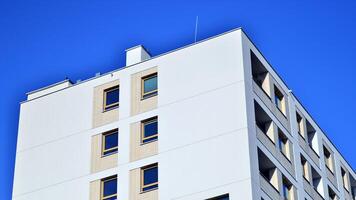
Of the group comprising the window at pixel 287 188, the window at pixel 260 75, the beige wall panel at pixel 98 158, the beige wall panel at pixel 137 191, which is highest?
the window at pixel 260 75

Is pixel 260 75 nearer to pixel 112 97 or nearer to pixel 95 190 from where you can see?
pixel 112 97

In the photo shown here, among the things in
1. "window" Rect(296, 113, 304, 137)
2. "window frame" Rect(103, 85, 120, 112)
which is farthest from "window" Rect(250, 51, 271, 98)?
"window frame" Rect(103, 85, 120, 112)

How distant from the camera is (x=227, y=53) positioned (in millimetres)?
53062

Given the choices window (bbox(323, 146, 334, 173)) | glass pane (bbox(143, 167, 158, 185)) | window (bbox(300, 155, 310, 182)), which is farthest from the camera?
window (bbox(323, 146, 334, 173))

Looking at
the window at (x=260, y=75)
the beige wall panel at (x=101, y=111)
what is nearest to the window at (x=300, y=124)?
the window at (x=260, y=75)

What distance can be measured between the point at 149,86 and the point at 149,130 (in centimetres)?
301

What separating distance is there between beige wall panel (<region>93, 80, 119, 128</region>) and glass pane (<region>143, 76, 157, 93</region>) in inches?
77.9

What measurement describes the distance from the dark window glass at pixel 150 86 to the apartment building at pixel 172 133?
7 centimetres

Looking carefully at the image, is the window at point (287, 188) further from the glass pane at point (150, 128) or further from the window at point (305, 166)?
the glass pane at point (150, 128)

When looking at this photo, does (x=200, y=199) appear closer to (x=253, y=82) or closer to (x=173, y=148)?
(x=173, y=148)

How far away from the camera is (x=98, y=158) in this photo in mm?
53938

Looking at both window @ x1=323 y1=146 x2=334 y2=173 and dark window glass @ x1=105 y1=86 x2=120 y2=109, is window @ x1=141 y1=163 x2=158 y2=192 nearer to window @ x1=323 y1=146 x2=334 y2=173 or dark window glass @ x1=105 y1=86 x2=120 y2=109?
dark window glass @ x1=105 y1=86 x2=120 y2=109

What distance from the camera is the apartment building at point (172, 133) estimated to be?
49.8 metres

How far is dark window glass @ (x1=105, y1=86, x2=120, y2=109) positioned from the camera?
55719 millimetres
